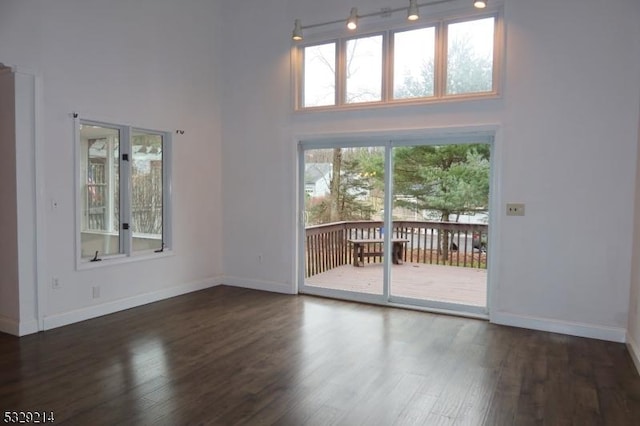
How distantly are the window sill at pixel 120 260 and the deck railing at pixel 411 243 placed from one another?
6.12ft

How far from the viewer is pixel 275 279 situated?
20.2ft

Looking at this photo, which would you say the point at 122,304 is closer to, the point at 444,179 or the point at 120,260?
the point at 120,260

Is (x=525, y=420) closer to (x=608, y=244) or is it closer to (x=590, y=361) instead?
(x=590, y=361)

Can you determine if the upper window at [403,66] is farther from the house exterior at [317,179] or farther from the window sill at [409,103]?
the house exterior at [317,179]

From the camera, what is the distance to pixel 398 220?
18.0 feet

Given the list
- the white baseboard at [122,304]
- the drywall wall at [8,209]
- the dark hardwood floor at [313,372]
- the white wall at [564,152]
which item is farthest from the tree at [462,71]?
the drywall wall at [8,209]

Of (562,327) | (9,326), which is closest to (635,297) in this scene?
(562,327)

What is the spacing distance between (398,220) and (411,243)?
319mm

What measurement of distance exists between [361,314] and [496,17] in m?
3.52

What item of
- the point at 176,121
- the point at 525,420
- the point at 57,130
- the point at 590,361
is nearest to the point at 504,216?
the point at 590,361

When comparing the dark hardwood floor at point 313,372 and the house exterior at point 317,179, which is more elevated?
the house exterior at point 317,179

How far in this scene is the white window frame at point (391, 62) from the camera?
4.75 meters

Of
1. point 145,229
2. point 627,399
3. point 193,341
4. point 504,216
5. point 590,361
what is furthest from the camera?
point 145,229

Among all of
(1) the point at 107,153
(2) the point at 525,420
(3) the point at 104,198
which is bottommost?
(2) the point at 525,420
